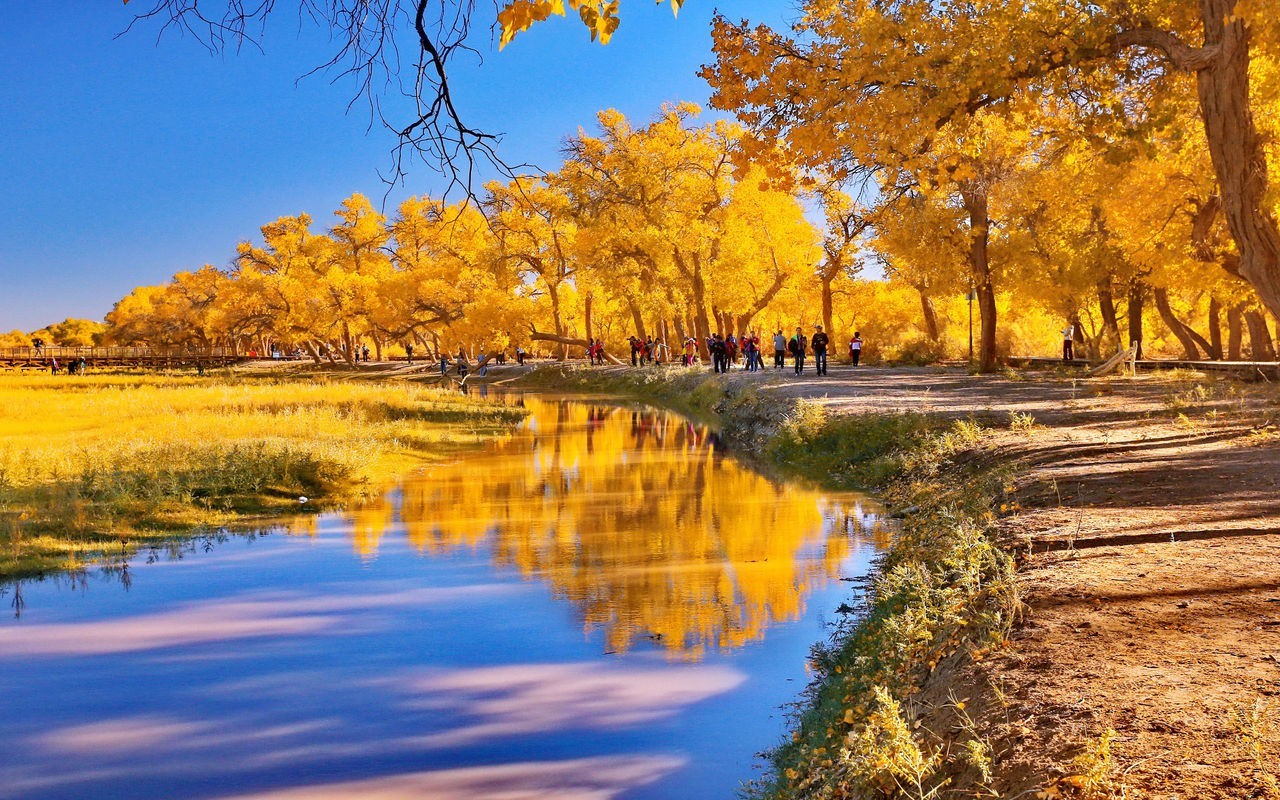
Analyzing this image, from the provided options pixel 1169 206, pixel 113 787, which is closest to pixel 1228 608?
pixel 113 787

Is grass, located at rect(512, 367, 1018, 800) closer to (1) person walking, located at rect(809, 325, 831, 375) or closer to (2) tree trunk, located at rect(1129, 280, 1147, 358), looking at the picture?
(1) person walking, located at rect(809, 325, 831, 375)

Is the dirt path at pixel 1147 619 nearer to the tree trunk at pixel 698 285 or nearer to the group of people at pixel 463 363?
the tree trunk at pixel 698 285

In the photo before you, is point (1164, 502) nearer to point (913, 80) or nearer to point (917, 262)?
point (913, 80)

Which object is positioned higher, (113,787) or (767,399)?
(767,399)

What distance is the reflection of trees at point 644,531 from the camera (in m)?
10.2

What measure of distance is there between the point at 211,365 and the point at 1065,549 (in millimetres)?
92532

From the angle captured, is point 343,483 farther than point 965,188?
No

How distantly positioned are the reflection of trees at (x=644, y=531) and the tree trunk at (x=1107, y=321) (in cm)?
1783

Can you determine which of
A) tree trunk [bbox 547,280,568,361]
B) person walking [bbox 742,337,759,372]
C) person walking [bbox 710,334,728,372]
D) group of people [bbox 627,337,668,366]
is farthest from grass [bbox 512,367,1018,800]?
group of people [bbox 627,337,668,366]

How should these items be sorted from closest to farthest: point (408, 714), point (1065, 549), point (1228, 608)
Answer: point (1228, 608) < point (408, 714) < point (1065, 549)

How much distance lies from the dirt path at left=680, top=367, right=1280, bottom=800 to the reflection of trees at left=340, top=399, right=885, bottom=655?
2.76 meters

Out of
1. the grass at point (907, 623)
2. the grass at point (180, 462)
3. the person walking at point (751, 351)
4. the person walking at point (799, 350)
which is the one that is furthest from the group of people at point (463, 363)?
the grass at point (907, 623)

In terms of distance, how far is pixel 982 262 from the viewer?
108 feet

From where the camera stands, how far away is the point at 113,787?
6.61 metres
